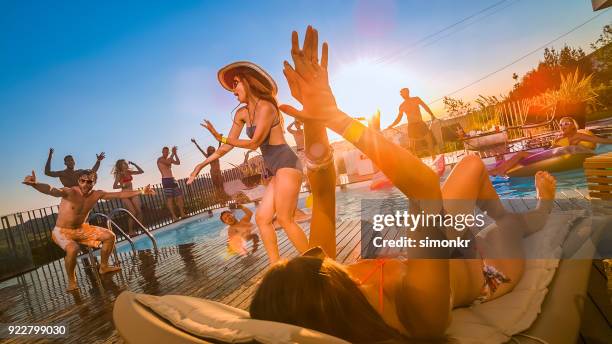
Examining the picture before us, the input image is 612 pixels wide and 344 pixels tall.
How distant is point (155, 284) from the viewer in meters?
4.72

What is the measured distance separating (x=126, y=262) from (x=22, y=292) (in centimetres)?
176

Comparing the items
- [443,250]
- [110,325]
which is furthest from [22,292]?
[443,250]

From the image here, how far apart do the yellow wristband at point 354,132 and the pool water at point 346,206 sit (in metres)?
6.40

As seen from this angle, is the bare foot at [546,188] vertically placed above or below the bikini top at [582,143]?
above

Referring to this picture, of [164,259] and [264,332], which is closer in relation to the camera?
[264,332]

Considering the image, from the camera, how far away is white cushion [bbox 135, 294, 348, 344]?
664 mm

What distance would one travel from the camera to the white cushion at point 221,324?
0.66 metres

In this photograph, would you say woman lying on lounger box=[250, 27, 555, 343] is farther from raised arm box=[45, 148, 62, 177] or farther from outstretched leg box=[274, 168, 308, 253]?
raised arm box=[45, 148, 62, 177]

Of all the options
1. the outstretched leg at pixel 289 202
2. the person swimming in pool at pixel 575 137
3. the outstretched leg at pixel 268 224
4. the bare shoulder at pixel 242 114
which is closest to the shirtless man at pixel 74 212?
the bare shoulder at pixel 242 114

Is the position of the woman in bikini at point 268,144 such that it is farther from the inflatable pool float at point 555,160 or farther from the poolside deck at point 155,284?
the inflatable pool float at point 555,160

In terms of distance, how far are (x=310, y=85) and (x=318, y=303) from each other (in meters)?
0.60

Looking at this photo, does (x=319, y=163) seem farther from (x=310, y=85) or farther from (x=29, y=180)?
(x=29, y=180)

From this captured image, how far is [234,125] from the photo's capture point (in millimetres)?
3551

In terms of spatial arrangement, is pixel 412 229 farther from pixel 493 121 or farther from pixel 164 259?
pixel 493 121
